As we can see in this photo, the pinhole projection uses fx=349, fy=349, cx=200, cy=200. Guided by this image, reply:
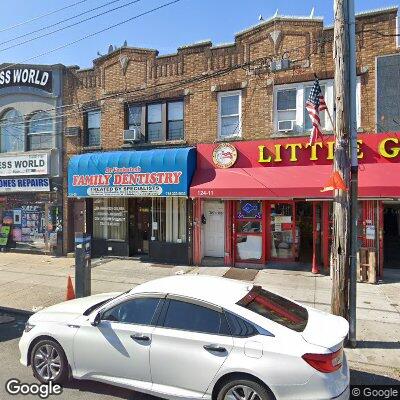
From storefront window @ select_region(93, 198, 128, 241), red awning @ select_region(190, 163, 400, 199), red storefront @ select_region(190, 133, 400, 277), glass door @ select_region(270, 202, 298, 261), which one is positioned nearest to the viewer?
red awning @ select_region(190, 163, 400, 199)

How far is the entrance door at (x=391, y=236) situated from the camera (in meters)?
11.7

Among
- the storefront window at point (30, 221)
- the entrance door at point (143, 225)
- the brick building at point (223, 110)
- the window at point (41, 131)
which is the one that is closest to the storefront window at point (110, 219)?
the brick building at point (223, 110)

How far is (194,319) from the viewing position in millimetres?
4230

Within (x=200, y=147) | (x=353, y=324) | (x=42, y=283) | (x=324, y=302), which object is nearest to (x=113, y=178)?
(x=200, y=147)

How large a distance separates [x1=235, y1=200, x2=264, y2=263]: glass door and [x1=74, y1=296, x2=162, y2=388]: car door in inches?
317

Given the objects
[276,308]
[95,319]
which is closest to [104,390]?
[95,319]

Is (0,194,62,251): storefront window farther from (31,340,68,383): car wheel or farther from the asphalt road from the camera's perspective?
(31,340,68,383): car wheel

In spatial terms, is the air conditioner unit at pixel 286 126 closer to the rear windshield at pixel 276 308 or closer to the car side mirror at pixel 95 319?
the rear windshield at pixel 276 308

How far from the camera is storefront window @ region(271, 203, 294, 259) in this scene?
12.1 meters

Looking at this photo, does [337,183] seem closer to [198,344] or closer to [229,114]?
[198,344]

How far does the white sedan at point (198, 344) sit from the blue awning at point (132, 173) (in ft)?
23.0

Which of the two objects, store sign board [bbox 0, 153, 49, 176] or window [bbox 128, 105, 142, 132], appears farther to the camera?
store sign board [bbox 0, 153, 49, 176]

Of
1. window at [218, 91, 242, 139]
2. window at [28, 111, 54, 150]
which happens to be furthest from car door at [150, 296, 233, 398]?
window at [28, 111, 54, 150]

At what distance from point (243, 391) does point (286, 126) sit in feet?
30.4
